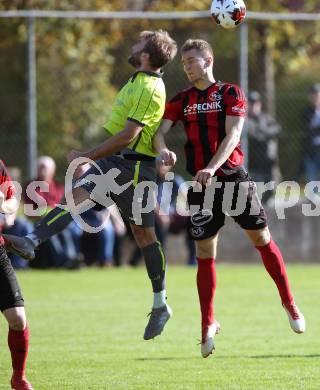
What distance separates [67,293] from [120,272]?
226cm

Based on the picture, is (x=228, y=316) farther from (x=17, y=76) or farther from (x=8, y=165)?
(x=17, y=76)

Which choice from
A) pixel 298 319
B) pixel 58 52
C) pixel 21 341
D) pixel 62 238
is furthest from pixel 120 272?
pixel 21 341

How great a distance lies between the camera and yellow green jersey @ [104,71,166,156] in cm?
793

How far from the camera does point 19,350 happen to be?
645cm

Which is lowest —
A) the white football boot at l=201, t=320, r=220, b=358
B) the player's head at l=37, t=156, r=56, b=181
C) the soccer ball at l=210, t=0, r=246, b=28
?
the player's head at l=37, t=156, r=56, b=181

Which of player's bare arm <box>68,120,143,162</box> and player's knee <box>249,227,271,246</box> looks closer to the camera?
player's bare arm <box>68,120,143,162</box>

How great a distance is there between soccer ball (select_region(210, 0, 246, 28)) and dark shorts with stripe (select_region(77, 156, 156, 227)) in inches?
48.7

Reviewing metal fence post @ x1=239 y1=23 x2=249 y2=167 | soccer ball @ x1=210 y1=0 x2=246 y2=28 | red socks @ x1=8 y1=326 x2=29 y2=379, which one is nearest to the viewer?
red socks @ x1=8 y1=326 x2=29 y2=379

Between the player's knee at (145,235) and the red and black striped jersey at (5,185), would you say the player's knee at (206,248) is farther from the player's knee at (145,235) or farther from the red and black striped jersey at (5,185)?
the red and black striped jersey at (5,185)

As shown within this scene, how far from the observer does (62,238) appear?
1443 centimetres

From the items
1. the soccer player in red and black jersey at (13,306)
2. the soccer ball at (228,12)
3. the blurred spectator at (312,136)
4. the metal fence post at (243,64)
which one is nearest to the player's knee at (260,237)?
the soccer ball at (228,12)

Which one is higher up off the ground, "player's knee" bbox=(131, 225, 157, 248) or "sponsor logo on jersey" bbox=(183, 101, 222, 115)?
"sponsor logo on jersey" bbox=(183, 101, 222, 115)

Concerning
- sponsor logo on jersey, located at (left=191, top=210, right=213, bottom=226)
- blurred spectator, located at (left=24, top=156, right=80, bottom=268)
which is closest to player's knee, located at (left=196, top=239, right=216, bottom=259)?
sponsor logo on jersey, located at (left=191, top=210, right=213, bottom=226)

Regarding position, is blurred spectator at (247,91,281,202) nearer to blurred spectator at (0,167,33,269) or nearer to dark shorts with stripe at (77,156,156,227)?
blurred spectator at (0,167,33,269)
